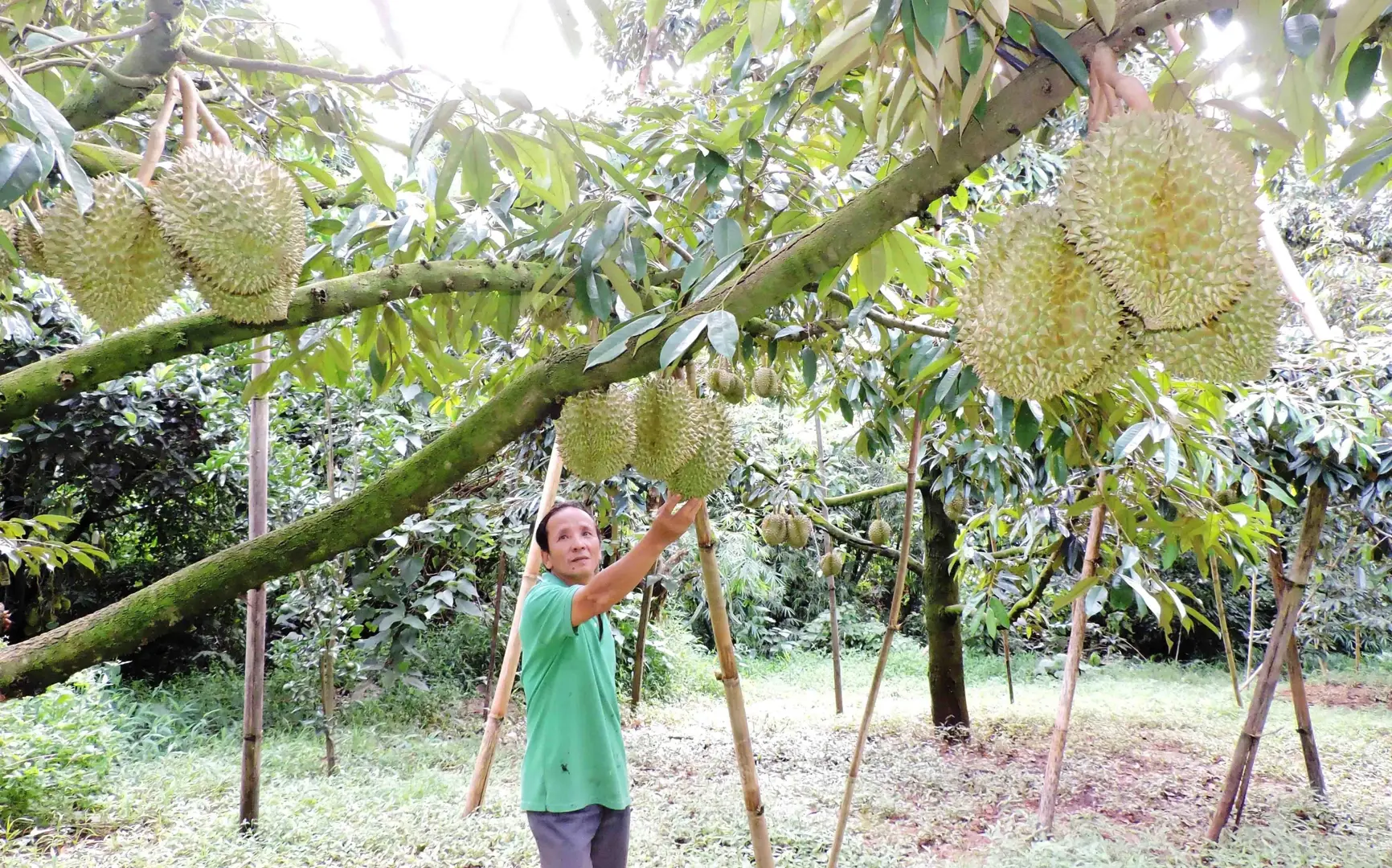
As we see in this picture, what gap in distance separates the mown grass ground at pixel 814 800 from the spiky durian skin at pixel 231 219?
7.40 ft

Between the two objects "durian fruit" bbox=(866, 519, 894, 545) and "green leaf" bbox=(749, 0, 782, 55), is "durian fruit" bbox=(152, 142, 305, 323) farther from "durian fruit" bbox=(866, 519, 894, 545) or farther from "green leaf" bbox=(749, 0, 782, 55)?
"durian fruit" bbox=(866, 519, 894, 545)

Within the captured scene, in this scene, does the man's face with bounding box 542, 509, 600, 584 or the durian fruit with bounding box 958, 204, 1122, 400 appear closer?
the durian fruit with bounding box 958, 204, 1122, 400

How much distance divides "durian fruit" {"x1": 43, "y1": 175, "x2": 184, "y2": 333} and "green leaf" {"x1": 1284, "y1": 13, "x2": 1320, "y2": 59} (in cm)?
114

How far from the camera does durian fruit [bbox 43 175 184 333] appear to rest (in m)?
0.94

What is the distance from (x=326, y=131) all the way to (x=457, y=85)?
0.81 metres

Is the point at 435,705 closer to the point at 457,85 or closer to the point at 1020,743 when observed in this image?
the point at 1020,743

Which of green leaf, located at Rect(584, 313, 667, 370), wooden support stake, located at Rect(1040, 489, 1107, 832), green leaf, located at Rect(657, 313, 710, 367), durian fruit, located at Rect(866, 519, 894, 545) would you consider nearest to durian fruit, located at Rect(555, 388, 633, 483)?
green leaf, located at Rect(584, 313, 667, 370)

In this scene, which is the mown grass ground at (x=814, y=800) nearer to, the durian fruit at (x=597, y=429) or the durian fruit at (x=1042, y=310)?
the durian fruit at (x=597, y=429)

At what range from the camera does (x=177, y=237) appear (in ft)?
3.08

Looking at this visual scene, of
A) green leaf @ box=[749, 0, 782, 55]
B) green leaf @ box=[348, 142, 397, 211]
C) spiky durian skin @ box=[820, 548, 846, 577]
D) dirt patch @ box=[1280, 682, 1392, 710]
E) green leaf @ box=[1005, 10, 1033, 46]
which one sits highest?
green leaf @ box=[749, 0, 782, 55]

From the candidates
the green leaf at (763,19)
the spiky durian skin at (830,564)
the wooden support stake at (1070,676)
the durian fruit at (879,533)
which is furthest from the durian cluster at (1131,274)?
the spiky durian skin at (830,564)

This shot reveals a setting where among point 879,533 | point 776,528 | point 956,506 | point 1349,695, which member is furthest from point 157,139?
point 1349,695

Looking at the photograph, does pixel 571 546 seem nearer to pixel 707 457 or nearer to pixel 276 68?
pixel 707 457

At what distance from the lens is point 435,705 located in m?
Answer: 4.48
